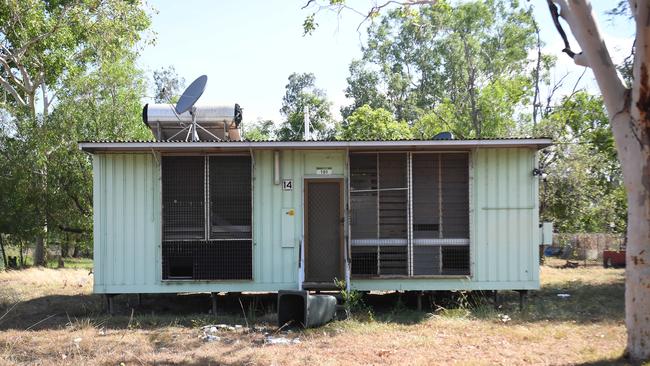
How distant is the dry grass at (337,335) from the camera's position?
712cm

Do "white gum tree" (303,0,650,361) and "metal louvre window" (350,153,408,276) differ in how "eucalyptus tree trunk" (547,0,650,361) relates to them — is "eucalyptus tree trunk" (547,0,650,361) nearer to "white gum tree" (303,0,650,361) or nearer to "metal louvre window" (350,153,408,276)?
"white gum tree" (303,0,650,361)

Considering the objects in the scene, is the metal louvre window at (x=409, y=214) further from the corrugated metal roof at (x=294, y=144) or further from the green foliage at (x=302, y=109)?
the green foliage at (x=302, y=109)

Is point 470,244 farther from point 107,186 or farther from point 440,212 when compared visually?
point 107,186

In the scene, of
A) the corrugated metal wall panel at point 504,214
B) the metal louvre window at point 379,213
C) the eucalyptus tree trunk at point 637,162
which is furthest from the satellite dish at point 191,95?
the eucalyptus tree trunk at point 637,162

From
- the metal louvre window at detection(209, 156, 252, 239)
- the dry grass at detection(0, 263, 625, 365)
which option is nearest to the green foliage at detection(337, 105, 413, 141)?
the dry grass at detection(0, 263, 625, 365)

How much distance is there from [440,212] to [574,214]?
13.0m

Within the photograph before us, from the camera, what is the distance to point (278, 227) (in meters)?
10.6

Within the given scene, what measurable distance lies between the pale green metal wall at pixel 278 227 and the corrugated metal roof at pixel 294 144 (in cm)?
37

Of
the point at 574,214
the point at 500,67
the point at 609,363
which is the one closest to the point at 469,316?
the point at 609,363

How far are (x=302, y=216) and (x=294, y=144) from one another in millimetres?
1278

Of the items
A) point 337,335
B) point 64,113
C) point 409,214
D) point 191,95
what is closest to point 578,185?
point 409,214

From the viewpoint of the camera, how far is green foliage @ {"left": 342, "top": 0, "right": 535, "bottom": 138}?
3019cm

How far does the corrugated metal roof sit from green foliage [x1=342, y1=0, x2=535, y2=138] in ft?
44.1

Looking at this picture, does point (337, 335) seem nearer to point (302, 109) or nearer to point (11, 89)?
point (11, 89)
